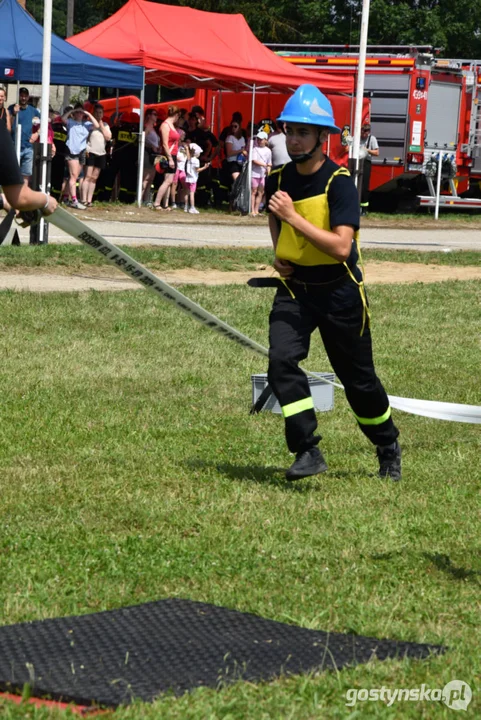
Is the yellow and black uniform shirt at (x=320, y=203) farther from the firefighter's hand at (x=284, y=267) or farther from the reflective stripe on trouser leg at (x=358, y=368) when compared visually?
the reflective stripe on trouser leg at (x=358, y=368)

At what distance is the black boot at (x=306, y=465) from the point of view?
6227 mm

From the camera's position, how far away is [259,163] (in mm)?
26047

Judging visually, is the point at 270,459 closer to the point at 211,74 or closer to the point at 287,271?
the point at 287,271

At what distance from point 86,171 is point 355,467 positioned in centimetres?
1804

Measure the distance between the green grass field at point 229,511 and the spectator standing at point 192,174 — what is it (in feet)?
50.8

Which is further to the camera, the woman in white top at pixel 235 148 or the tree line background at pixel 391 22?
the tree line background at pixel 391 22

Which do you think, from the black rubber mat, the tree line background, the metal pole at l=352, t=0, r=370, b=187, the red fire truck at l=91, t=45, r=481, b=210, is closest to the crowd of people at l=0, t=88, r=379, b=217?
the red fire truck at l=91, t=45, r=481, b=210

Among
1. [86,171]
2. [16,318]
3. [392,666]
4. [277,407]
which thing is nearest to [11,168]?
[392,666]

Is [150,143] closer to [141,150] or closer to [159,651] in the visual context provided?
[141,150]

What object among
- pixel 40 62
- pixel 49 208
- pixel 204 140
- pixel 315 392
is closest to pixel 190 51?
pixel 204 140

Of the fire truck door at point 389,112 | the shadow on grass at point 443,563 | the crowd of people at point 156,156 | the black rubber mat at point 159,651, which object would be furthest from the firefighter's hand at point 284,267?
the fire truck door at point 389,112

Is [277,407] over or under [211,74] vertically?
under

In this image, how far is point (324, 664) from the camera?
3.98 metres

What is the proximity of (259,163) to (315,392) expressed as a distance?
18.2 metres
